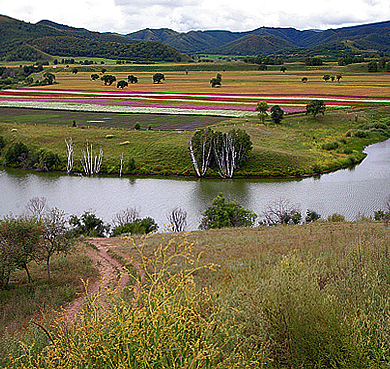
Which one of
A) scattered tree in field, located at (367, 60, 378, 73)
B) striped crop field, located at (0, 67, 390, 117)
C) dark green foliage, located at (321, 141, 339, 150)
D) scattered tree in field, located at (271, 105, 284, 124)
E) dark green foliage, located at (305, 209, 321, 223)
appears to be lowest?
dark green foliage, located at (305, 209, 321, 223)

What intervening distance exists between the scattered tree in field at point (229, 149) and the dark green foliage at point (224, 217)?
534 inches

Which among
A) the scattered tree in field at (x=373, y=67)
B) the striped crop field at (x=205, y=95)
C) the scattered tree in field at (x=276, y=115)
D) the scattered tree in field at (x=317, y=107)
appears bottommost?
the scattered tree in field at (x=276, y=115)

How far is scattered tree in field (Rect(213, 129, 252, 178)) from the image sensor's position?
3925 cm

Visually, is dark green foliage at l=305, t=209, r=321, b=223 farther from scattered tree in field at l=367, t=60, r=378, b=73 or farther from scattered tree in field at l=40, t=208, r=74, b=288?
scattered tree in field at l=367, t=60, r=378, b=73

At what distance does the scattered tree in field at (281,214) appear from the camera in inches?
990

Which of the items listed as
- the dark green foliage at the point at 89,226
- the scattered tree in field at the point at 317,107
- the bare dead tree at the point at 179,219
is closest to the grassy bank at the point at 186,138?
the scattered tree in field at the point at 317,107

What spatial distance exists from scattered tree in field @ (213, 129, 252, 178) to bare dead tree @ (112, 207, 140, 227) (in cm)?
1346

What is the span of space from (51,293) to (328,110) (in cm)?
6184

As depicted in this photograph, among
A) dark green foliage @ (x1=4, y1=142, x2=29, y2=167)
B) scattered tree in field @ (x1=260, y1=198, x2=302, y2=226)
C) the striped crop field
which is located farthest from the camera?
the striped crop field

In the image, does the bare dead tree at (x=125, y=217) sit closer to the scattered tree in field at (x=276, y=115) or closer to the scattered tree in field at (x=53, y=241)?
the scattered tree in field at (x=53, y=241)

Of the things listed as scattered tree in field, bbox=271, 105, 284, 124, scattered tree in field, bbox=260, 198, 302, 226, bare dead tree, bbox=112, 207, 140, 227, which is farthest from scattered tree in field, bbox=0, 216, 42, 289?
scattered tree in field, bbox=271, 105, 284, 124

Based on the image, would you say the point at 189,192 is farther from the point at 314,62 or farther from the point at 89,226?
the point at 314,62

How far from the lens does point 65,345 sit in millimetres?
4688

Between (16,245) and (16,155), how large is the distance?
121ft
